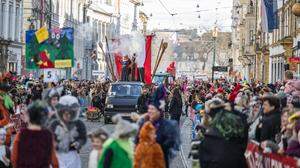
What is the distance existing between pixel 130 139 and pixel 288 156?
213 centimetres

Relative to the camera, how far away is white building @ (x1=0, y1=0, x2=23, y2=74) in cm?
5550

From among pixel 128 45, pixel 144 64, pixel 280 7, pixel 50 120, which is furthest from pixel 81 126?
pixel 280 7

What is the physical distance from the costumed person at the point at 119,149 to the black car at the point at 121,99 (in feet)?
78.3

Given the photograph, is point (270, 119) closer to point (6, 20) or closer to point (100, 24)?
point (6, 20)

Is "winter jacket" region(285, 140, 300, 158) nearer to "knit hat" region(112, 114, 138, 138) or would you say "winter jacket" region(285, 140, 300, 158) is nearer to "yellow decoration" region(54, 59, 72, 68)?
"knit hat" region(112, 114, 138, 138)

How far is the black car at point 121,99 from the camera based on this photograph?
1403 inches

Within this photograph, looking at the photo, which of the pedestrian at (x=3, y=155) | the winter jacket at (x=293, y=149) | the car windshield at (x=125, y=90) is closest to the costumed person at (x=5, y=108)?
the pedestrian at (x=3, y=155)

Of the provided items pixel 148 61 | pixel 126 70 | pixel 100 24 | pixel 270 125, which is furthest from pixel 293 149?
pixel 100 24

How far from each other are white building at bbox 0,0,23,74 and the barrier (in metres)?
41.5

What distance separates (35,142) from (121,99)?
2522 centimetres

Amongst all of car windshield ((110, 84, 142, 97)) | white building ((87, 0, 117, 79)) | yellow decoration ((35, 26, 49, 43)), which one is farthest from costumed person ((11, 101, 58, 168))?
white building ((87, 0, 117, 79))

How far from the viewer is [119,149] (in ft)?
35.8

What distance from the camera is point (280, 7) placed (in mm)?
53906

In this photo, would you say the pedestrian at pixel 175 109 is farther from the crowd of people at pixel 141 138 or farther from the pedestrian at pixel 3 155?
the crowd of people at pixel 141 138
